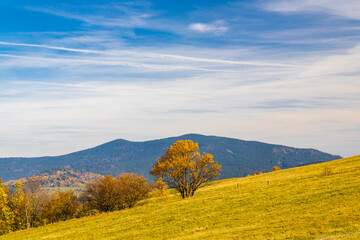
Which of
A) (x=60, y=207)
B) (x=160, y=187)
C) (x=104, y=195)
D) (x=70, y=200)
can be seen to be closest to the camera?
(x=160, y=187)

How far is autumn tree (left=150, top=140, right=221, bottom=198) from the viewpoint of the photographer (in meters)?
70.2

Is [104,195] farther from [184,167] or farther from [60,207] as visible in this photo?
[184,167]

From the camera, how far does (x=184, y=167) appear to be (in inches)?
2771

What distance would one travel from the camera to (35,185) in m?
91.1

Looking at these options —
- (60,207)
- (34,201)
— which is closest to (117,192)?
(60,207)

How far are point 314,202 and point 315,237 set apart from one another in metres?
13.4

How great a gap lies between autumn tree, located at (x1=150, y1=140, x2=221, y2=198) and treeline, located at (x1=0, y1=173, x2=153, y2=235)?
18097 millimetres

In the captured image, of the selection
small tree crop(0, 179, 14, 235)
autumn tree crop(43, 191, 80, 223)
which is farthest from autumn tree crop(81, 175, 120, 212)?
small tree crop(0, 179, 14, 235)

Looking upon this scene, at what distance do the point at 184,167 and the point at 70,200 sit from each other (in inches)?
1696

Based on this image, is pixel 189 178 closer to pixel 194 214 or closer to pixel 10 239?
pixel 194 214

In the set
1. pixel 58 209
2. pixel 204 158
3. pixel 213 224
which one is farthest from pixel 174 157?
pixel 58 209

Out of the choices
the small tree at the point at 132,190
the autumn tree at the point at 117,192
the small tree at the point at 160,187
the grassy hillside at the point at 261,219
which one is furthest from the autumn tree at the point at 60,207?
the grassy hillside at the point at 261,219

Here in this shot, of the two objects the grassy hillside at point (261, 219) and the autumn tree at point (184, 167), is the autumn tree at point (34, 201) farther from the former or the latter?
the grassy hillside at point (261, 219)

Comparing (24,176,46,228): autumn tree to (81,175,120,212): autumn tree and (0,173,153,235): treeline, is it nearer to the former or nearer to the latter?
(0,173,153,235): treeline
